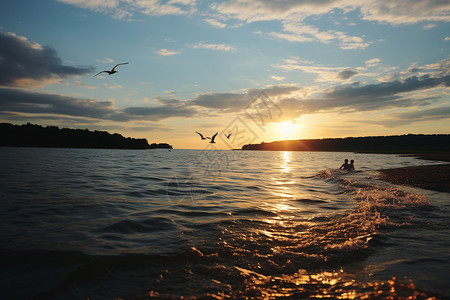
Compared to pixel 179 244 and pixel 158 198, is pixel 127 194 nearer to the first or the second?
pixel 158 198

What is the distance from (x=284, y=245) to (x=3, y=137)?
204011 millimetres

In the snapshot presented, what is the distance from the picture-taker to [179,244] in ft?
23.5

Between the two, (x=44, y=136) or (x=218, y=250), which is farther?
(x=44, y=136)

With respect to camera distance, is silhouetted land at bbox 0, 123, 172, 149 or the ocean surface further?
silhouetted land at bbox 0, 123, 172, 149

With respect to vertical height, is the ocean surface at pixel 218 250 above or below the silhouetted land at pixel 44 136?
below

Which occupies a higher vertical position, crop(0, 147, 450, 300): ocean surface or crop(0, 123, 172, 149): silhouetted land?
crop(0, 123, 172, 149): silhouetted land

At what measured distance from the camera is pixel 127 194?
14844 mm

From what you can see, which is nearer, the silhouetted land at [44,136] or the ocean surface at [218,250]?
the ocean surface at [218,250]

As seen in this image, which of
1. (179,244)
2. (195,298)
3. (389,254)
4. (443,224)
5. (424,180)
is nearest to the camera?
(195,298)

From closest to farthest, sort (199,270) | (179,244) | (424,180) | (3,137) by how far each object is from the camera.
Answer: (199,270)
(179,244)
(424,180)
(3,137)

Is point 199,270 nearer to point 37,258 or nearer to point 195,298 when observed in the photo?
point 195,298

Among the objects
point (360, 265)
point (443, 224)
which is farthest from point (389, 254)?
point (443, 224)

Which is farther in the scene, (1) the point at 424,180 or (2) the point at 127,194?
(1) the point at 424,180

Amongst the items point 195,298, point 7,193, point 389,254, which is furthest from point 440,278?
point 7,193
